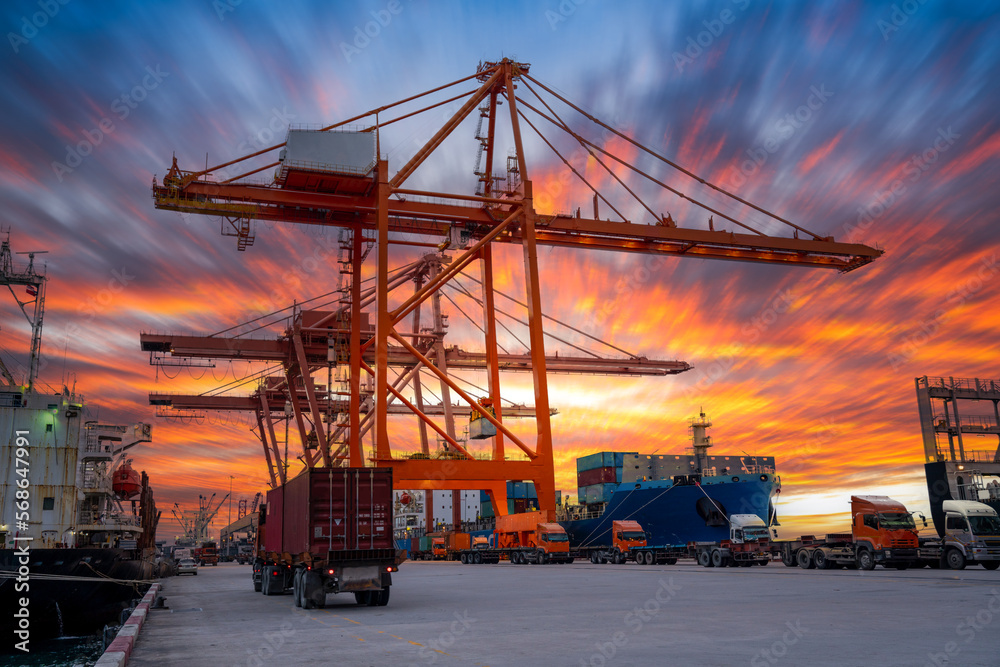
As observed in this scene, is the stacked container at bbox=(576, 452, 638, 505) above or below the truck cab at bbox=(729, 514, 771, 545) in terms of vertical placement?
above

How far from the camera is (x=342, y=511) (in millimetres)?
15383

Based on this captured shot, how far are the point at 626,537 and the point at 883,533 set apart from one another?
12991 millimetres

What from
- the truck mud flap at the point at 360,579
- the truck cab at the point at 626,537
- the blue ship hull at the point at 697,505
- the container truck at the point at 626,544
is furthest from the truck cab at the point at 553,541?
the truck mud flap at the point at 360,579

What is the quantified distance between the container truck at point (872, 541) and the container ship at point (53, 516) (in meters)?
21.0

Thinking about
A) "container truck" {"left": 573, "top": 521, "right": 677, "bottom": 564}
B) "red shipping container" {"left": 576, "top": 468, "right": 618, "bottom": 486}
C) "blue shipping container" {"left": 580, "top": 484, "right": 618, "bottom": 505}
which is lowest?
"container truck" {"left": 573, "top": 521, "right": 677, "bottom": 564}

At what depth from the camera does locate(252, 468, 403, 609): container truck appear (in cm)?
1502

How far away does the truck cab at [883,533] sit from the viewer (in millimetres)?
22594

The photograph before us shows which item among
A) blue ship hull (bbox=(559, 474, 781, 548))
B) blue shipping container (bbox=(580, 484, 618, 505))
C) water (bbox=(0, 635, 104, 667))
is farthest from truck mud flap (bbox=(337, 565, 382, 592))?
blue shipping container (bbox=(580, 484, 618, 505))

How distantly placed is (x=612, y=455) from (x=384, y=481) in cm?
3282

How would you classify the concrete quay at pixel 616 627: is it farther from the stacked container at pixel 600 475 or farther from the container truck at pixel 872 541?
the stacked container at pixel 600 475

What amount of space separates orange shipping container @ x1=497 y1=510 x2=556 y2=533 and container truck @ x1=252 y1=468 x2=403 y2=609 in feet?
61.2

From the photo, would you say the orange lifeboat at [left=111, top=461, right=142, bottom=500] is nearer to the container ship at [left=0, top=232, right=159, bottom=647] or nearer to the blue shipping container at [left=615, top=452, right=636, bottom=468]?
the container ship at [left=0, top=232, right=159, bottom=647]

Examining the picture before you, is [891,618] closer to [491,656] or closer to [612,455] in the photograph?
[491,656]

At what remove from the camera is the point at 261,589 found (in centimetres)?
2241
